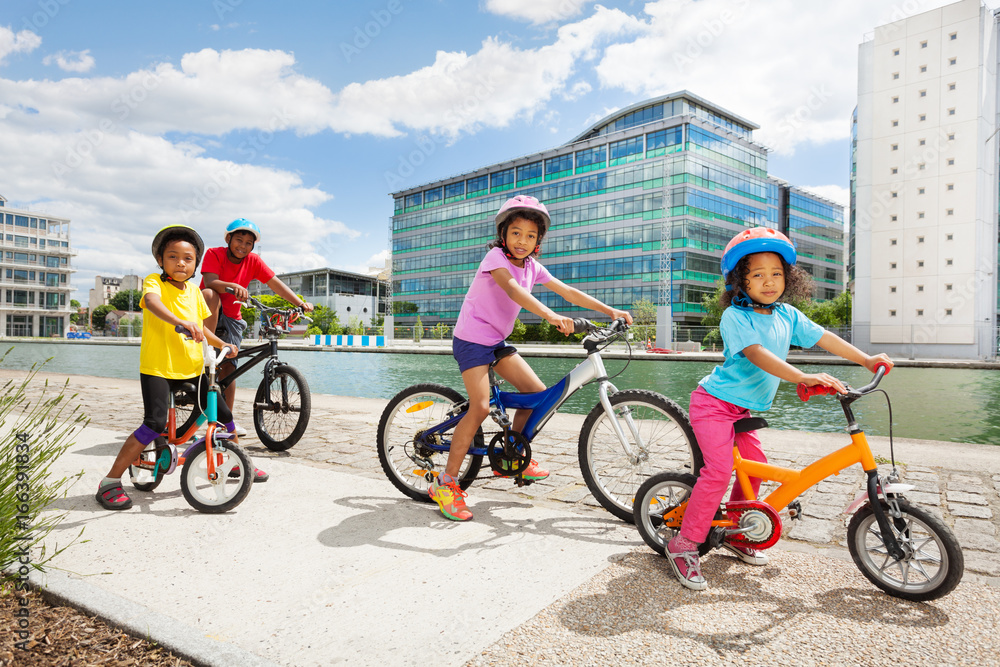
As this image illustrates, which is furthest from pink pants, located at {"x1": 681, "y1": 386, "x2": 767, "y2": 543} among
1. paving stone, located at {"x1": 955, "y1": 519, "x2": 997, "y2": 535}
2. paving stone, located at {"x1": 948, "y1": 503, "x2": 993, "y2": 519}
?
paving stone, located at {"x1": 948, "y1": 503, "x2": 993, "y2": 519}

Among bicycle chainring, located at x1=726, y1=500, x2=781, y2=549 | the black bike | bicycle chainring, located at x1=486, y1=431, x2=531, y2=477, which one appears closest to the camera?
bicycle chainring, located at x1=726, y1=500, x2=781, y2=549

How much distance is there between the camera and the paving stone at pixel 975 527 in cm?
323

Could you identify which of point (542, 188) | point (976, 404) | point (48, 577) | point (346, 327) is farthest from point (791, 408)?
point (346, 327)

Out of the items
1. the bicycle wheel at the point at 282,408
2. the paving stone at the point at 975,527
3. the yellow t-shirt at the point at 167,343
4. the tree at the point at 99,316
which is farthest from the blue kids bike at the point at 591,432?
the tree at the point at 99,316

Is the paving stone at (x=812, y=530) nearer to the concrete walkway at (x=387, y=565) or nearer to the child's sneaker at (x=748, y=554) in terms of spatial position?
the concrete walkway at (x=387, y=565)

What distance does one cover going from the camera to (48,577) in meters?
2.40

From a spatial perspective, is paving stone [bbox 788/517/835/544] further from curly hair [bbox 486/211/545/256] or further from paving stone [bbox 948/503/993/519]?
curly hair [bbox 486/211/545/256]

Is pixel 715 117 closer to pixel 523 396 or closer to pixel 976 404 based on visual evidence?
pixel 976 404

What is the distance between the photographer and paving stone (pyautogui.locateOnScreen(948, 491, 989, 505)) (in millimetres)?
3784

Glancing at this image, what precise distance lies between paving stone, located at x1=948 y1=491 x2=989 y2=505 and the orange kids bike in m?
1.67

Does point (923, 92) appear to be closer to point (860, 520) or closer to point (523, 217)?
point (523, 217)

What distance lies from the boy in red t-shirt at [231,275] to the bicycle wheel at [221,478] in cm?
176

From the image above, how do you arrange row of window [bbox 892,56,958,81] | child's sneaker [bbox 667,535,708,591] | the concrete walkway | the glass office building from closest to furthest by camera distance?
1. the concrete walkway
2. child's sneaker [bbox 667,535,708,591]
3. row of window [bbox 892,56,958,81]
4. the glass office building

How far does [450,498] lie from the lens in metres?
3.47
